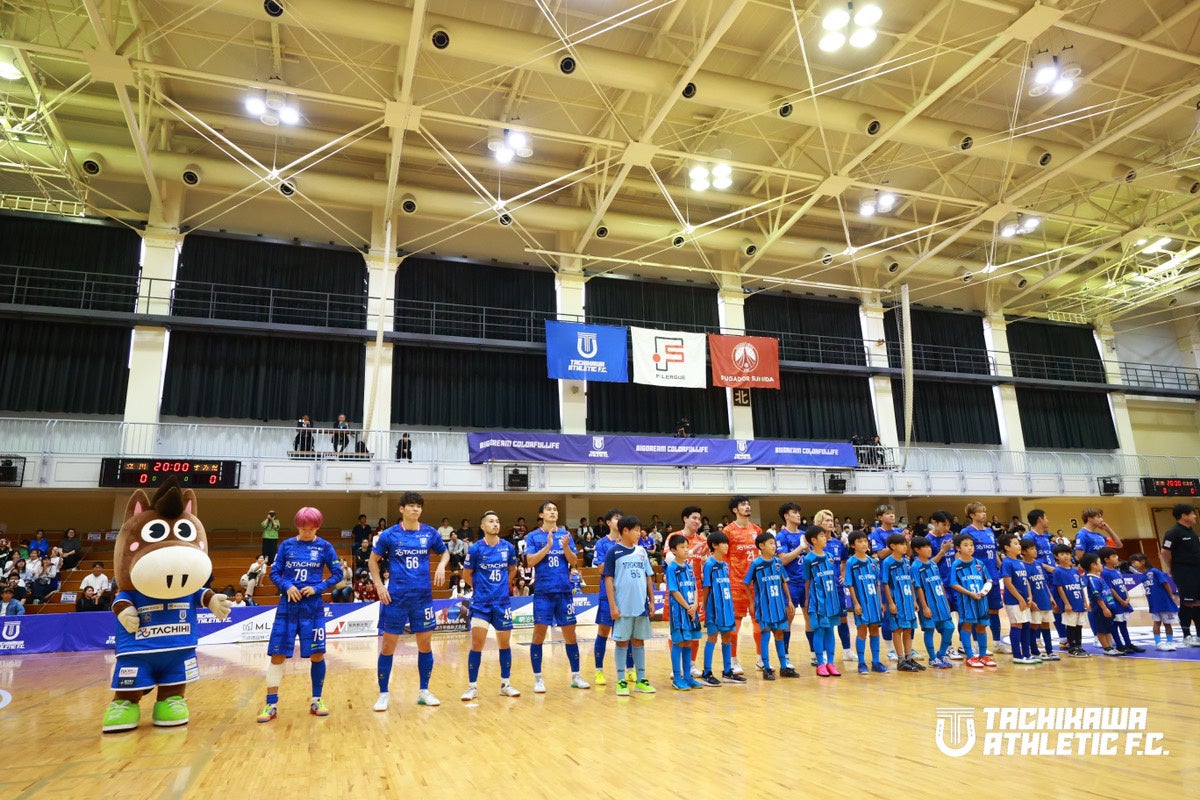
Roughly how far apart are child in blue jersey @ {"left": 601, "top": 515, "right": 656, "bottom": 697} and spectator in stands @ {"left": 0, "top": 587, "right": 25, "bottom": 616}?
42.9ft

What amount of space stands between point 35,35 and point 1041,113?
23.9 m

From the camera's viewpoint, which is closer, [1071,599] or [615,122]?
[1071,599]

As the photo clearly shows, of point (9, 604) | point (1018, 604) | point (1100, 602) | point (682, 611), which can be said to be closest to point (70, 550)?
point (9, 604)

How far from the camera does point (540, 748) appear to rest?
460cm

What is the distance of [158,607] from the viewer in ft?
18.8

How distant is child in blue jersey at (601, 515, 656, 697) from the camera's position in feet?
22.5

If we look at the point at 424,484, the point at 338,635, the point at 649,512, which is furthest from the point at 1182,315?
the point at 338,635

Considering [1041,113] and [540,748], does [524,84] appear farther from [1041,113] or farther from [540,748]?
[540,748]

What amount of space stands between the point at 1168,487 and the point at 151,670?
3035 centimetres

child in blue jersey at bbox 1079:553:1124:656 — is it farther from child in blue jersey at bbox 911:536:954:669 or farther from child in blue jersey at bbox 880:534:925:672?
child in blue jersey at bbox 880:534:925:672

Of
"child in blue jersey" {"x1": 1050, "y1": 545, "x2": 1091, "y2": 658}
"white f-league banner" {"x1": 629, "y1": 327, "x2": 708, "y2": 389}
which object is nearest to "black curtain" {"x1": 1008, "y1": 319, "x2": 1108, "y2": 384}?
"white f-league banner" {"x1": 629, "y1": 327, "x2": 708, "y2": 389}

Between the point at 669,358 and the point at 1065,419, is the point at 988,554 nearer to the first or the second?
the point at 669,358

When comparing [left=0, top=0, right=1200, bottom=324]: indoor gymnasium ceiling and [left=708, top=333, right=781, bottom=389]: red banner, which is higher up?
[left=0, top=0, right=1200, bottom=324]: indoor gymnasium ceiling

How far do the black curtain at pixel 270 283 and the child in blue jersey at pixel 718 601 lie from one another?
15.3 meters
